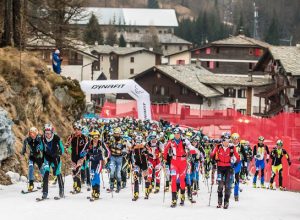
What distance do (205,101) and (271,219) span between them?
62.2 metres

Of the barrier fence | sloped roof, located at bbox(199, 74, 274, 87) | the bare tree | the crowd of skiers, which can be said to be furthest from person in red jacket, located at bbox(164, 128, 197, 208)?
sloped roof, located at bbox(199, 74, 274, 87)

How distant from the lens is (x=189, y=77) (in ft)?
260

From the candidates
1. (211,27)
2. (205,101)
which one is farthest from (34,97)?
(211,27)

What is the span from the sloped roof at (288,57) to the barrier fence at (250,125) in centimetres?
809

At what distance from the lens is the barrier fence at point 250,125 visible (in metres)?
27.2

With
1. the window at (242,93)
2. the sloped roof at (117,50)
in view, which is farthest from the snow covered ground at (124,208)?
the sloped roof at (117,50)

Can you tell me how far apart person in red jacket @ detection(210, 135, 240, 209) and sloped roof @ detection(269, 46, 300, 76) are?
149ft

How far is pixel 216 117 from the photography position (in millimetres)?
55125

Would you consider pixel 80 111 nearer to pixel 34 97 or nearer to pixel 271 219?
pixel 34 97

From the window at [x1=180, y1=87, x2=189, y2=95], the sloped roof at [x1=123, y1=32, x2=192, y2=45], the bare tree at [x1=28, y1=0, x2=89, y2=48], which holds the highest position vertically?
the sloped roof at [x1=123, y1=32, x2=192, y2=45]

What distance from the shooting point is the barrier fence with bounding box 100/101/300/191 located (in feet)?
89.2

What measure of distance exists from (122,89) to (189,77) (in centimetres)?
4010

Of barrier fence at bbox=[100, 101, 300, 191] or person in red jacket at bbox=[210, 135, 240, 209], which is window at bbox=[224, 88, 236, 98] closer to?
barrier fence at bbox=[100, 101, 300, 191]

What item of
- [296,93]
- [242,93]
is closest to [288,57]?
[296,93]
